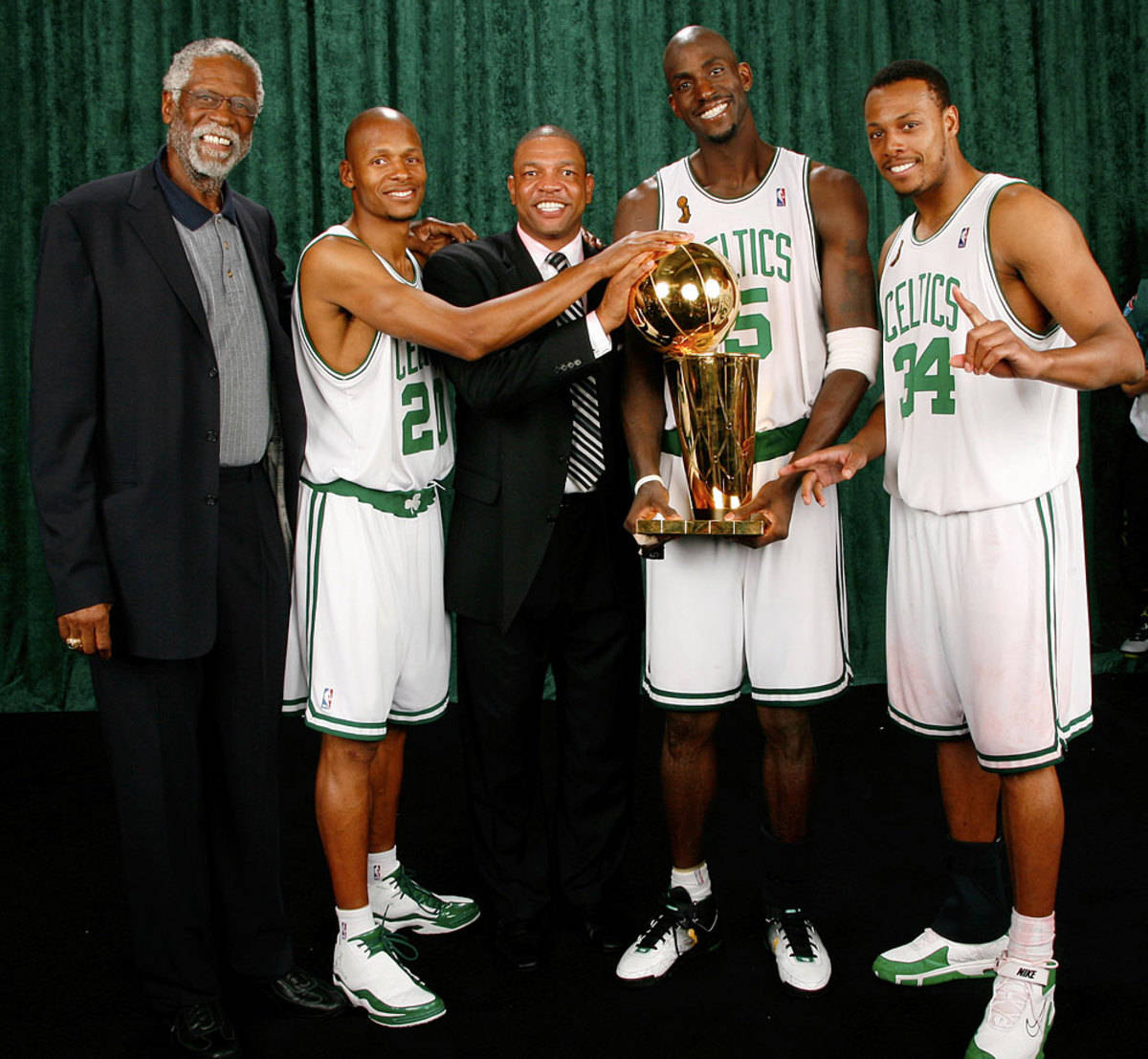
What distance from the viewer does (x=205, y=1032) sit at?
2062mm

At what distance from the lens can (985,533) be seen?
6.63ft

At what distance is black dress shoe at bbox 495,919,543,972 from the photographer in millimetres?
2363

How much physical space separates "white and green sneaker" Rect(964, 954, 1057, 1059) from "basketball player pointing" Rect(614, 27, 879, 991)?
37cm

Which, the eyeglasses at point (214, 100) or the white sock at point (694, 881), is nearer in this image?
the eyeglasses at point (214, 100)

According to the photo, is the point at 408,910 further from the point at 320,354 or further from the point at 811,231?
the point at 811,231

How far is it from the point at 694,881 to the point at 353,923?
718 mm

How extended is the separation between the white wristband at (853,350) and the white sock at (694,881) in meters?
1.09

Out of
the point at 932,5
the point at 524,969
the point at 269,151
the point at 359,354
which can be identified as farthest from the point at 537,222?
the point at 932,5

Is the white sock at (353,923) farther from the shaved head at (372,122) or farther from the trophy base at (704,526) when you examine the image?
the shaved head at (372,122)

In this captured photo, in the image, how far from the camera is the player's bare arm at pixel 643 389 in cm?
236

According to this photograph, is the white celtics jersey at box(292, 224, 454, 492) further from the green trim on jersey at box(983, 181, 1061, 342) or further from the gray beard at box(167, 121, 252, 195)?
the green trim on jersey at box(983, 181, 1061, 342)

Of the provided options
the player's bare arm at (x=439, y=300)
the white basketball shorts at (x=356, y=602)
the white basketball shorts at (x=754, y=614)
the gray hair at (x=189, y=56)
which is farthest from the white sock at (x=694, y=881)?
the gray hair at (x=189, y=56)

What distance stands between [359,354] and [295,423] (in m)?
0.19

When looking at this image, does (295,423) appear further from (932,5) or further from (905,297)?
(932,5)
